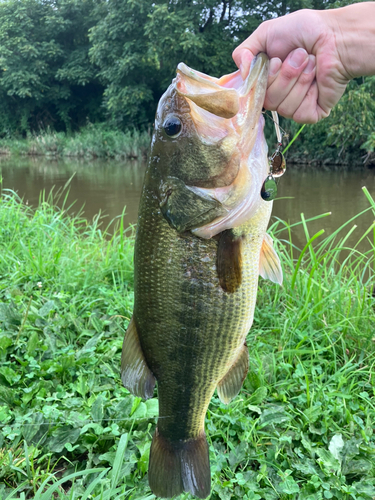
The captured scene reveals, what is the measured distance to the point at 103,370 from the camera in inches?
90.7

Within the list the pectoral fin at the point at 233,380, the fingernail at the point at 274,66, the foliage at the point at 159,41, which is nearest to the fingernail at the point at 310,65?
the fingernail at the point at 274,66

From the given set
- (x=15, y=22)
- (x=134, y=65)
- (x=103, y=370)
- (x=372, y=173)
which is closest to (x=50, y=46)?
(x=15, y=22)

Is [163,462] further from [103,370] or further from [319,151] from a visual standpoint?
[319,151]

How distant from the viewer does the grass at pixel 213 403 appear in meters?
1.69

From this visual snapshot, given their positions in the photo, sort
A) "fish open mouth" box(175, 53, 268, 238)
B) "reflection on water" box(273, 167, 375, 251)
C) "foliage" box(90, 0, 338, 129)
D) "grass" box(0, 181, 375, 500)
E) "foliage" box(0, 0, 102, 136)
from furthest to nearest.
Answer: "foliage" box(0, 0, 102, 136) < "foliage" box(90, 0, 338, 129) < "reflection on water" box(273, 167, 375, 251) < "grass" box(0, 181, 375, 500) < "fish open mouth" box(175, 53, 268, 238)

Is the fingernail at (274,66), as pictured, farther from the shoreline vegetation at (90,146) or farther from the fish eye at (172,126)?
the shoreline vegetation at (90,146)

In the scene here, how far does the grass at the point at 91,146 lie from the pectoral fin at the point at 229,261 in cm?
2159

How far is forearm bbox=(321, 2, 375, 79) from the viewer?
1.41 metres

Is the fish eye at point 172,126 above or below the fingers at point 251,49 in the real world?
below

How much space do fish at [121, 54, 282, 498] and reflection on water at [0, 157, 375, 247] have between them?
5713 mm

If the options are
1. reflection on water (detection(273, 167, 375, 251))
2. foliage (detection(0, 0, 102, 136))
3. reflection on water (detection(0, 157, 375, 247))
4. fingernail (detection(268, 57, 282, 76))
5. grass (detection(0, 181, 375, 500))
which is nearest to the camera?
fingernail (detection(268, 57, 282, 76))

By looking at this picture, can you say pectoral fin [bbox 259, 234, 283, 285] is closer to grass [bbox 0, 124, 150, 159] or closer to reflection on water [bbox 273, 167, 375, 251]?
reflection on water [bbox 273, 167, 375, 251]

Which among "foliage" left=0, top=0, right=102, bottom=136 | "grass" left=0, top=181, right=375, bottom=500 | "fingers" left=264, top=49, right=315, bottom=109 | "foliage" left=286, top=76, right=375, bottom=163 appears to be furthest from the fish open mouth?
"foliage" left=0, top=0, right=102, bottom=136

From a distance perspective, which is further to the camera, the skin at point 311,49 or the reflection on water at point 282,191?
the reflection on water at point 282,191
